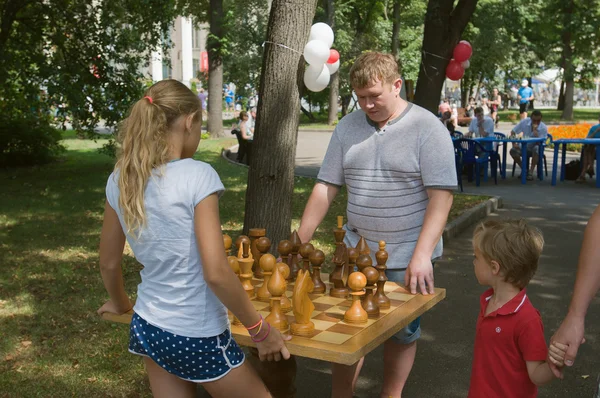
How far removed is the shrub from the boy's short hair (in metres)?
15.4

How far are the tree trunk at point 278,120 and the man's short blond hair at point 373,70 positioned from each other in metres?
2.32

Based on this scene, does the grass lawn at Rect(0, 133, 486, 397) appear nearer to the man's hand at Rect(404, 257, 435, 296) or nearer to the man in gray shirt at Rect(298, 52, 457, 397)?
the man in gray shirt at Rect(298, 52, 457, 397)

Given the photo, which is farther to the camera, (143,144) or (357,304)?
(357,304)

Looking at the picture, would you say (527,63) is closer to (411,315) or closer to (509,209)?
(509,209)

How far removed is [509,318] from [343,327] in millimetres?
642

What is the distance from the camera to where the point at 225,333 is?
8.59ft

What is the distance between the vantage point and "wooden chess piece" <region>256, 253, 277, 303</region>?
3.26 metres

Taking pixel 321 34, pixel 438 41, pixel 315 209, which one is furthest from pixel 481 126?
pixel 315 209

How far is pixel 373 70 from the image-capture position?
337cm

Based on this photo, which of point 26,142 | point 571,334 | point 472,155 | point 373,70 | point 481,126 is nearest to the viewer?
Result: point 571,334

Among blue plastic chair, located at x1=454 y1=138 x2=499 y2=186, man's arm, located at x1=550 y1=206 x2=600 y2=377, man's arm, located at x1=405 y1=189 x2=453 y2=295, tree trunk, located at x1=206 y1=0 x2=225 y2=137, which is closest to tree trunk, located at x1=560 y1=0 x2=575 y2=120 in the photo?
tree trunk, located at x1=206 y1=0 x2=225 y2=137

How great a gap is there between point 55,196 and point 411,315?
10.0 m

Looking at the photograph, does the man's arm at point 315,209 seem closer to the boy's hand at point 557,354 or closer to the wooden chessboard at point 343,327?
the wooden chessboard at point 343,327

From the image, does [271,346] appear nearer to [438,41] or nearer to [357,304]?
[357,304]
